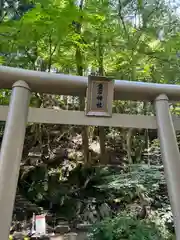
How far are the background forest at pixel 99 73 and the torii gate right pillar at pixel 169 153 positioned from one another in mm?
1129

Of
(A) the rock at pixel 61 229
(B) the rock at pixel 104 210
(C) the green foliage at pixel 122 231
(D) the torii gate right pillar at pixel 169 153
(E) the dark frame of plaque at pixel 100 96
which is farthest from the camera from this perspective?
(B) the rock at pixel 104 210

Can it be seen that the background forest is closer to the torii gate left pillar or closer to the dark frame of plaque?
the dark frame of plaque

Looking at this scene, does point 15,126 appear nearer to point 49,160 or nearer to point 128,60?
point 128,60

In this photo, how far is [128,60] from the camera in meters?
4.80

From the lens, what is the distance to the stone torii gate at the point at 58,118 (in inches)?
75.7

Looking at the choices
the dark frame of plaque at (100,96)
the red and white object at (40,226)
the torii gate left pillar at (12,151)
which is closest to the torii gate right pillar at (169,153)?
the dark frame of plaque at (100,96)

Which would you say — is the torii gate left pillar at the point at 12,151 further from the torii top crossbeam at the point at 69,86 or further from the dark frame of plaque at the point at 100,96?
the dark frame of plaque at the point at 100,96

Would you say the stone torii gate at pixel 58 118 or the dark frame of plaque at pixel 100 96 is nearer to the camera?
the stone torii gate at pixel 58 118

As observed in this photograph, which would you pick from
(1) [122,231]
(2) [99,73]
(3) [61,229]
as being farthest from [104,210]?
(2) [99,73]

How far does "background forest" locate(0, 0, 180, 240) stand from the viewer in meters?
3.79

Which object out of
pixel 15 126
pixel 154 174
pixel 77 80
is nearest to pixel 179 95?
pixel 77 80

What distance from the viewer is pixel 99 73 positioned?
5562mm

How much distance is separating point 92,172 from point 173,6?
509 centimetres

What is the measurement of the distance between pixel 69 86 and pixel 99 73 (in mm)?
3367
